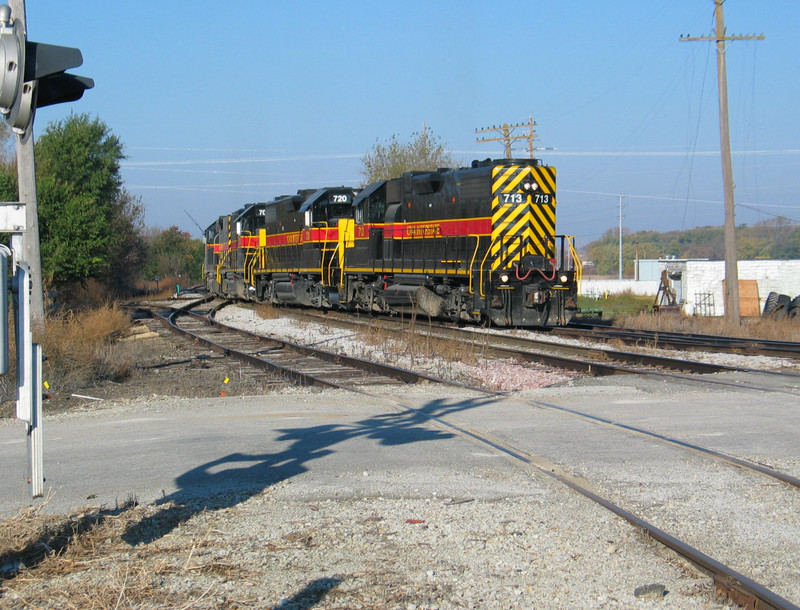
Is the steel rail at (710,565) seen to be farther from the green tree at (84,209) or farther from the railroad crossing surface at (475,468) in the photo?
the green tree at (84,209)

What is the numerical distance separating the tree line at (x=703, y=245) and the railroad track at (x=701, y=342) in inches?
4156

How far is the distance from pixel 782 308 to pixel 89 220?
23.2 m

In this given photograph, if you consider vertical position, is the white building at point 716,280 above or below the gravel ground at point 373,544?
above

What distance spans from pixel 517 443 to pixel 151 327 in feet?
59.7

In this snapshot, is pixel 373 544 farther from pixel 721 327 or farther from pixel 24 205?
pixel 721 327

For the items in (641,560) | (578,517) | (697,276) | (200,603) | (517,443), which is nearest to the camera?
(200,603)

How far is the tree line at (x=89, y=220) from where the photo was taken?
926 inches

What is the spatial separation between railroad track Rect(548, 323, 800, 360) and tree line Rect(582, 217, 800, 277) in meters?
106

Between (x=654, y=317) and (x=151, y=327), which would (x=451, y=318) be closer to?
(x=654, y=317)

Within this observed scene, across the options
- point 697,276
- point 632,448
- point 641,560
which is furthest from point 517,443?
point 697,276

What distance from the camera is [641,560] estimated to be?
427 centimetres

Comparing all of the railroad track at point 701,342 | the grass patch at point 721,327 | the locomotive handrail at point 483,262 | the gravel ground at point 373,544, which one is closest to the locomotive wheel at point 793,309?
the grass patch at point 721,327

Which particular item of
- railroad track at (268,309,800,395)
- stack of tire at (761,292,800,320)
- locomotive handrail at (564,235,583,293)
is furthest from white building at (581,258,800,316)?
railroad track at (268,309,800,395)

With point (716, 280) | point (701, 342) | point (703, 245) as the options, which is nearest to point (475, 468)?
point (701, 342)
